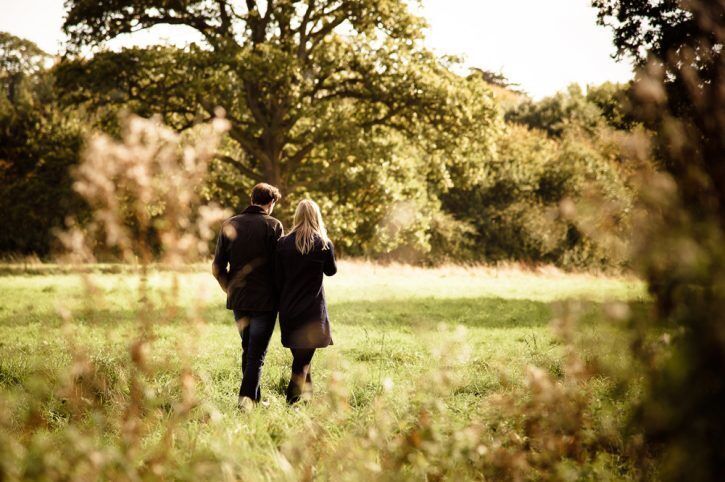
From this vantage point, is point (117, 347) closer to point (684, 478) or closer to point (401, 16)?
point (684, 478)

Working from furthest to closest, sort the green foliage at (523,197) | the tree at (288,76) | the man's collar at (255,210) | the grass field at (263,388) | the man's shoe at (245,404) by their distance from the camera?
the green foliage at (523,197)
the tree at (288,76)
the man's collar at (255,210)
the man's shoe at (245,404)
the grass field at (263,388)

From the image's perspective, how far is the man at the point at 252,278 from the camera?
17.8ft

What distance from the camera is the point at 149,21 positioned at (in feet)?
59.4

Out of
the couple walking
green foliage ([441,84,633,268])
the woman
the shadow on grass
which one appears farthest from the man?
green foliage ([441,84,633,268])

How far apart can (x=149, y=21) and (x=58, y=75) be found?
339cm

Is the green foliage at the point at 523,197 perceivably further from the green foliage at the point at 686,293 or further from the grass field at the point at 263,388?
the green foliage at the point at 686,293

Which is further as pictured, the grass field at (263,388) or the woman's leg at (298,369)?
the woman's leg at (298,369)

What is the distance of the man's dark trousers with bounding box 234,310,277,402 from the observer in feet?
17.9

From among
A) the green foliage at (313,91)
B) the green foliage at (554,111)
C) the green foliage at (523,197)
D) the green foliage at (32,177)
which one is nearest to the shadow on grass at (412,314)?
the green foliage at (313,91)

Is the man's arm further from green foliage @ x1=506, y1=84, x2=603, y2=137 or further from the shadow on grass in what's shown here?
green foliage @ x1=506, y1=84, x2=603, y2=137

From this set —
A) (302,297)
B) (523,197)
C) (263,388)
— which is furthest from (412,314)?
(523,197)

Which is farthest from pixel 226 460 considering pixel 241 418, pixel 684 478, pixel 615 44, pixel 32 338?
pixel 615 44

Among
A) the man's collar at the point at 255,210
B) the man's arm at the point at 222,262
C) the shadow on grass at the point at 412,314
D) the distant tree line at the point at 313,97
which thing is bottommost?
the shadow on grass at the point at 412,314

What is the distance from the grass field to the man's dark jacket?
0.80m
